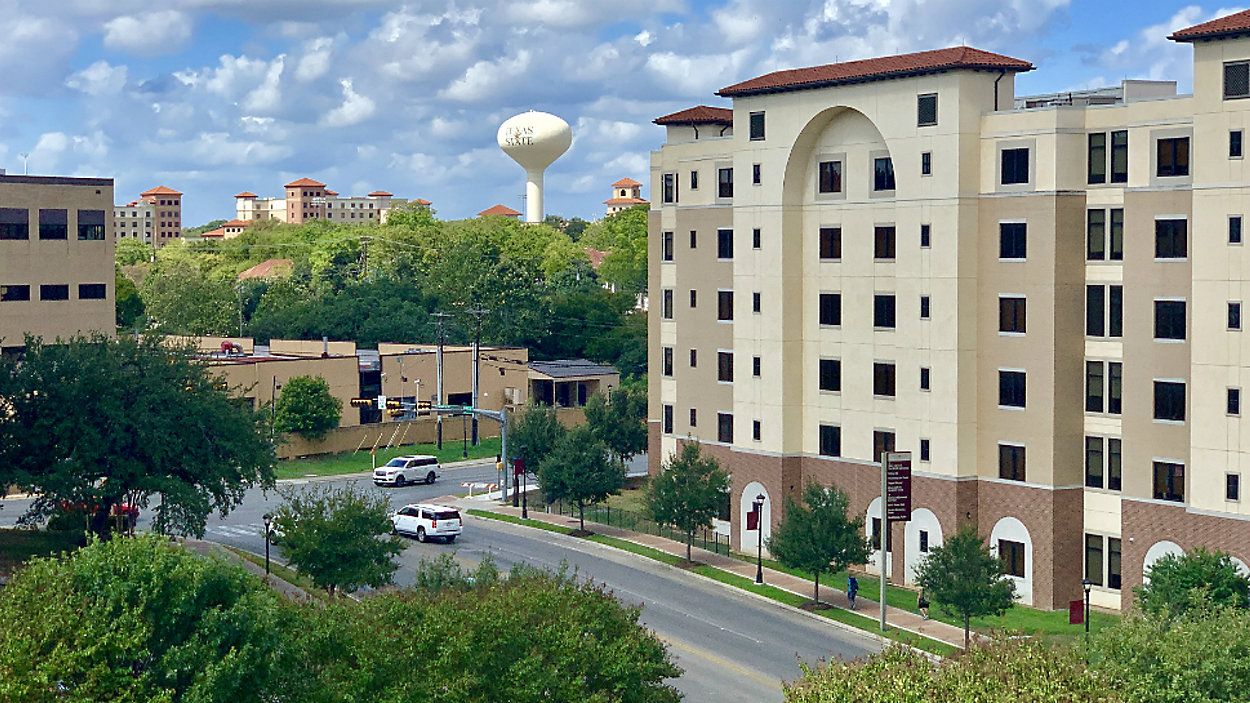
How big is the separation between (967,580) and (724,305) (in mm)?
21754

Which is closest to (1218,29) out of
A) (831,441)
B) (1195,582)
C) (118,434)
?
(1195,582)

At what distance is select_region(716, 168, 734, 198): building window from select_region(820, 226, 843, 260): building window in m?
6.54

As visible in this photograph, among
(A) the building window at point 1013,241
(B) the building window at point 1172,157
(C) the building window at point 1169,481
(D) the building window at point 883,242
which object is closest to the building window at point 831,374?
(D) the building window at point 883,242

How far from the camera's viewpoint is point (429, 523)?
72.5 metres

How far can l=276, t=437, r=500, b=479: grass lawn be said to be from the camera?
94500mm

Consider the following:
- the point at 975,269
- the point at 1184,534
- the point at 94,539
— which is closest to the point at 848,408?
the point at 975,269

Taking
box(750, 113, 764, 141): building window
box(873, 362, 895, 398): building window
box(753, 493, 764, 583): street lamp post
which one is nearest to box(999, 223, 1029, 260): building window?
box(873, 362, 895, 398): building window

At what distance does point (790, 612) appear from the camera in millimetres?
60719

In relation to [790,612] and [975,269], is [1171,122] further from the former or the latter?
[790,612]

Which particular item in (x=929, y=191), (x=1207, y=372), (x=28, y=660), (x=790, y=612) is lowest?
(x=790, y=612)

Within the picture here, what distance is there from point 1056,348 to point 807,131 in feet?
44.6

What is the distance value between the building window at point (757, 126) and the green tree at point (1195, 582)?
80.5 ft

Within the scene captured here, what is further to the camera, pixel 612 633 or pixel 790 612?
pixel 790 612

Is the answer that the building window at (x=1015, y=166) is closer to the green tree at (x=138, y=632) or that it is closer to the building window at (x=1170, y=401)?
the building window at (x=1170, y=401)
